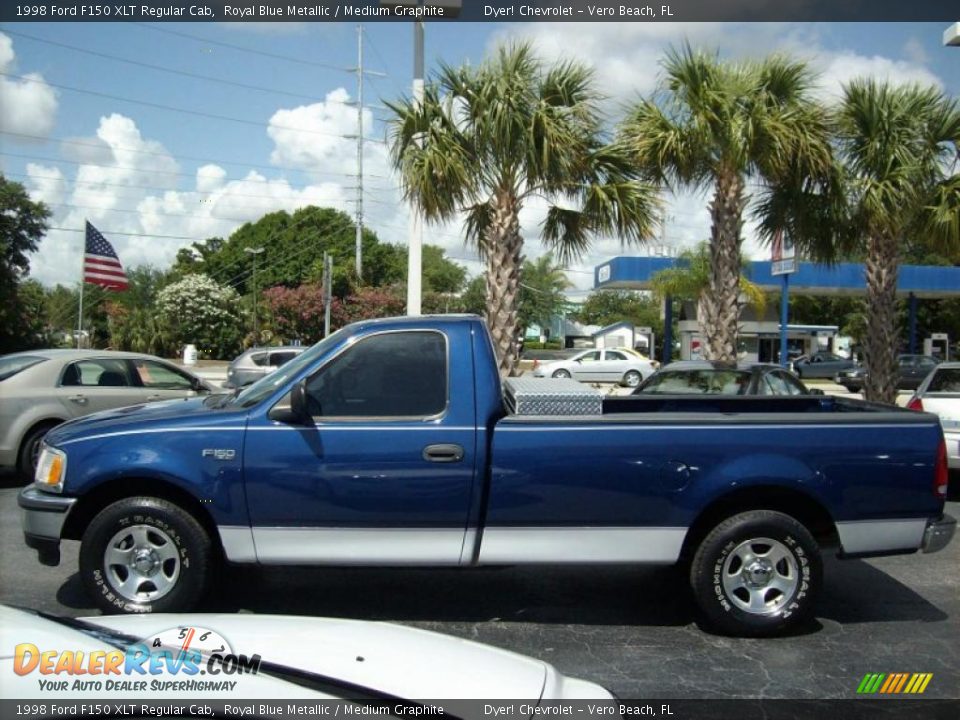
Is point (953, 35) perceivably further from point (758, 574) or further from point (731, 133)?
point (758, 574)

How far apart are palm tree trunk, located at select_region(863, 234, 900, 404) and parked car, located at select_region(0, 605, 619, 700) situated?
41.4 ft

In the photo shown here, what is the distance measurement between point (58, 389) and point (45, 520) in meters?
5.22

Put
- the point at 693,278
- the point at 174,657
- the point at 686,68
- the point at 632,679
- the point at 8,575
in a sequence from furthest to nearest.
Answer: the point at 693,278 → the point at 686,68 → the point at 8,575 → the point at 632,679 → the point at 174,657

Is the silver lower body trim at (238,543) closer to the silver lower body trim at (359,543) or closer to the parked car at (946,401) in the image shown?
the silver lower body trim at (359,543)

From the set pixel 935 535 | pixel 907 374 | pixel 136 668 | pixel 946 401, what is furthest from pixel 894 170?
pixel 907 374

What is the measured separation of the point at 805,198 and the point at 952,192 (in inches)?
84.9

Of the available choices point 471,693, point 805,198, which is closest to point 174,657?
point 471,693

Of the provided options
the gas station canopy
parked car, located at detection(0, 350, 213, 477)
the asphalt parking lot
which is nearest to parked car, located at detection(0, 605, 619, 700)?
the asphalt parking lot

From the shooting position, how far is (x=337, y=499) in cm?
491

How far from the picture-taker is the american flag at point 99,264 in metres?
25.7

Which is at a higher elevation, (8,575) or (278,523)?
(278,523)

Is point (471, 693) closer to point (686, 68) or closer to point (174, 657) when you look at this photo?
point (174, 657)

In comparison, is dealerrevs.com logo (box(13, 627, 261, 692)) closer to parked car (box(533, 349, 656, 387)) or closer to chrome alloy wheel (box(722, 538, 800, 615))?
chrome alloy wheel (box(722, 538, 800, 615))

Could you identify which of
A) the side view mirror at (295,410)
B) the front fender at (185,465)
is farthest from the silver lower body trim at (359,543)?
the side view mirror at (295,410)
